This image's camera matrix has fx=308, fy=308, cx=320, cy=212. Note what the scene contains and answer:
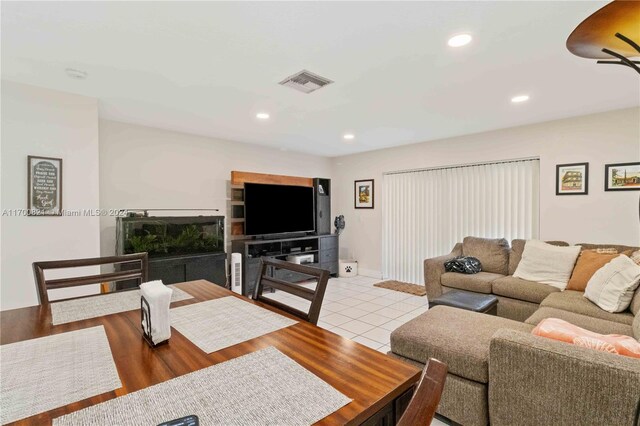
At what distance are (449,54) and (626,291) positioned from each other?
2301 millimetres

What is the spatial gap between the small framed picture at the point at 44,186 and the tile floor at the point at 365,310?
278cm

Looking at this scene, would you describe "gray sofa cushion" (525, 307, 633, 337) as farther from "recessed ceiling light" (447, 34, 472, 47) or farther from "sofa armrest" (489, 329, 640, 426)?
"recessed ceiling light" (447, 34, 472, 47)

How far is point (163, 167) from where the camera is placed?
13.9ft

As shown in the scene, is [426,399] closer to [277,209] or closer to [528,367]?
[528,367]

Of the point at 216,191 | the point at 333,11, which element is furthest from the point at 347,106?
the point at 216,191

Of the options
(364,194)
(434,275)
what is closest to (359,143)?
(364,194)

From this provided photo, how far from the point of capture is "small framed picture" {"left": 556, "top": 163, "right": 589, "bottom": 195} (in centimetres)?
364

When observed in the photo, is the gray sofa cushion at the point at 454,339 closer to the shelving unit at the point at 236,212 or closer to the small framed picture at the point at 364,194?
the shelving unit at the point at 236,212

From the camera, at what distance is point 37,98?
2689 millimetres

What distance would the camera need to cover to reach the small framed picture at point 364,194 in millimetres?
5934

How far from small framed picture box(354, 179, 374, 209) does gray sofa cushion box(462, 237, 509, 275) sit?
6.85 feet

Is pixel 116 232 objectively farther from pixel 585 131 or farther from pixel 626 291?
pixel 585 131

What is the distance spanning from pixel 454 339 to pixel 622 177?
3.13 m

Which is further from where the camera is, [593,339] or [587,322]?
[587,322]
